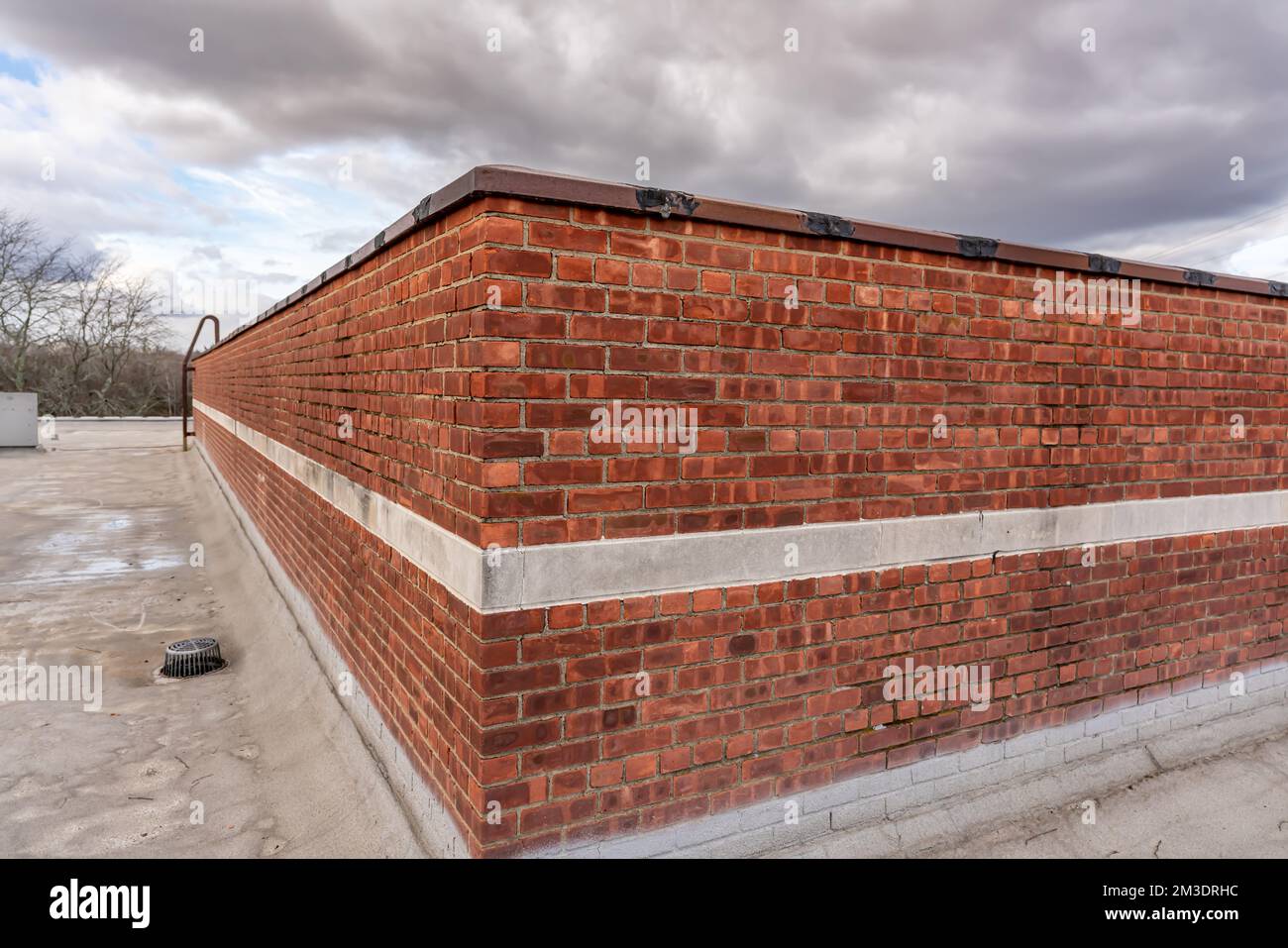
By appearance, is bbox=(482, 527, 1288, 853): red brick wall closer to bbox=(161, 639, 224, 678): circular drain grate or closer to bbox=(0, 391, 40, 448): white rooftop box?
bbox=(161, 639, 224, 678): circular drain grate

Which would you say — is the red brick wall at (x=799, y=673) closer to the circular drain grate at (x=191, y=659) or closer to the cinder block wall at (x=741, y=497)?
the cinder block wall at (x=741, y=497)

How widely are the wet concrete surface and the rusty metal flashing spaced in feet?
8.95

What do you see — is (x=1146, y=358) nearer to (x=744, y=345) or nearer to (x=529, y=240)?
(x=744, y=345)

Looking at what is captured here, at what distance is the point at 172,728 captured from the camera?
204 inches

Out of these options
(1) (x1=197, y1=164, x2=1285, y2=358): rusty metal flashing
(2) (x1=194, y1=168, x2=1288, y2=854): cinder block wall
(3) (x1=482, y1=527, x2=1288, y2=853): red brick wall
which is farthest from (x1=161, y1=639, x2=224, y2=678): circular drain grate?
(3) (x1=482, y1=527, x2=1288, y2=853): red brick wall

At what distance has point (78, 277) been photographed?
150 feet

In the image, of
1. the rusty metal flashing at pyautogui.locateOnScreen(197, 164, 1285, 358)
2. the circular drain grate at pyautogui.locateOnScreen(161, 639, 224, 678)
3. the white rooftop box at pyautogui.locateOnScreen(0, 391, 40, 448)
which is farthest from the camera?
the white rooftop box at pyautogui.locateOnScreen(0, 391, 40, 448)

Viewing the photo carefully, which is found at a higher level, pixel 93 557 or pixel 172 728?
pixel 93 557

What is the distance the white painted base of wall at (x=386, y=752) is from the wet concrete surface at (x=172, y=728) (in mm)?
60

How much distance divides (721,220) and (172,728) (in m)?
4.83

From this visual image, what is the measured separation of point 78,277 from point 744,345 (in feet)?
181

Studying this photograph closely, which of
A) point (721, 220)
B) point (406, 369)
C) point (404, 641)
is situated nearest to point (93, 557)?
point (404, 641)

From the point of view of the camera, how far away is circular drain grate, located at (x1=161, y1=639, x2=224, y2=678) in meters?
6.12

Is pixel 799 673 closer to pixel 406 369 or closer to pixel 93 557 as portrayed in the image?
pixel 406 369
